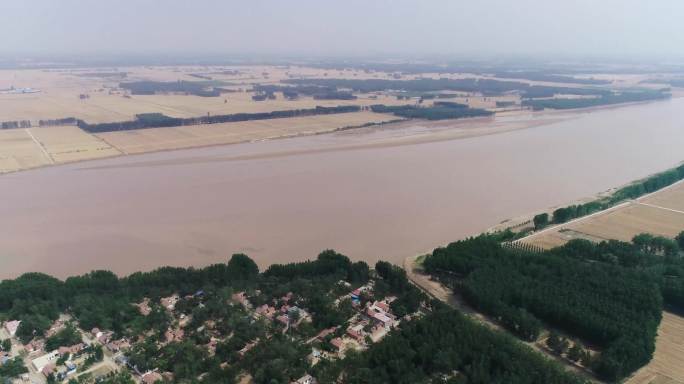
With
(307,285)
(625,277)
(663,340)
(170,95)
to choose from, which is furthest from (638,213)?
(170,95)

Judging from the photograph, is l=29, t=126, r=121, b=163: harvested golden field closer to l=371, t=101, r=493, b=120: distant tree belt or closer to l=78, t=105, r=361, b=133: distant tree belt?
l=78, t=105, r=361, b=133: distant tree belt

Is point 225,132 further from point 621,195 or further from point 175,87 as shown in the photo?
point 175,87

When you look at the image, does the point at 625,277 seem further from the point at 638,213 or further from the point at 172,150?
the point at 172,150

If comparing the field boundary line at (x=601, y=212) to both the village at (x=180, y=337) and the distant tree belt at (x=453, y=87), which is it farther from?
the distant tree belt at (x=453, y=87)

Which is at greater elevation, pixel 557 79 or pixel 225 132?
pixel 557 79

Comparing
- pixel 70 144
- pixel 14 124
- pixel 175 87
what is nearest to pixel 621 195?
pixel 70 144

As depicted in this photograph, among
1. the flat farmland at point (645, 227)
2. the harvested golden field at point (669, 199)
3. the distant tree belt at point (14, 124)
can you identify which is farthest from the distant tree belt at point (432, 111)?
the distant tree belt at point (14, 124)
